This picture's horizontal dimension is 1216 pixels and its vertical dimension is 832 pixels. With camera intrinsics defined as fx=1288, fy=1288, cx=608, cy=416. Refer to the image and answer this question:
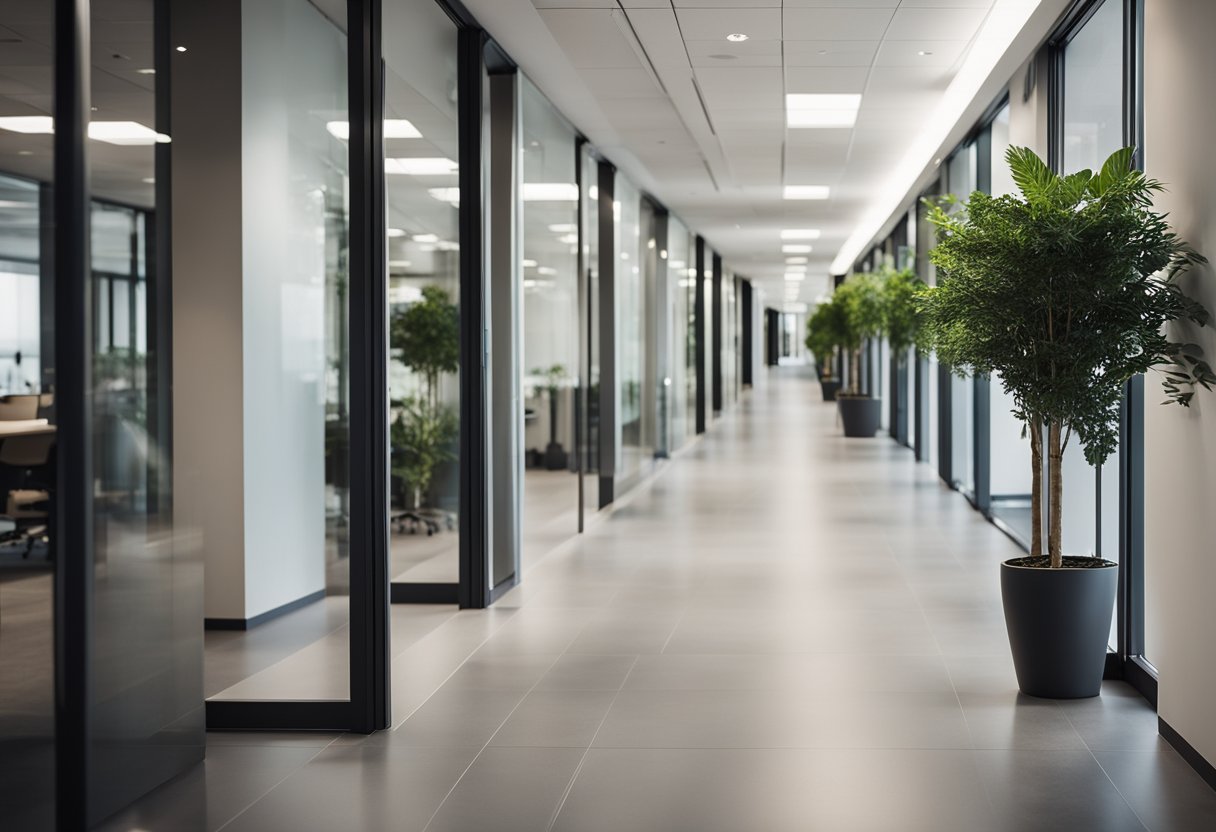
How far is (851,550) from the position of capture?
9719 millimetres

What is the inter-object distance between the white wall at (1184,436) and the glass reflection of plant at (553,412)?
7.86 meters

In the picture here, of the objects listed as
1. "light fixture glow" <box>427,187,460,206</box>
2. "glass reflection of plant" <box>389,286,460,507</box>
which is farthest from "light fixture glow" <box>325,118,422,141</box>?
"glass reflection of plant" <box>389,286,460,507</box>

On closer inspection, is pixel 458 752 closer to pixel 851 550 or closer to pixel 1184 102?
pixel 1184 102

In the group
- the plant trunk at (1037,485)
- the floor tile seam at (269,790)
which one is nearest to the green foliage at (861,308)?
the plant trunk at (1037,485)

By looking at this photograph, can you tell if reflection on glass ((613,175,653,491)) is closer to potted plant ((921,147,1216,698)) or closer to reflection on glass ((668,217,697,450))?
reflection on glass ((668,217,697,450))

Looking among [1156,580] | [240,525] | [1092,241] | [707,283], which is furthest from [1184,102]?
[707,283]

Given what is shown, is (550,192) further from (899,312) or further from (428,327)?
A: (899,312)

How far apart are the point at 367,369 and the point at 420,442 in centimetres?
285

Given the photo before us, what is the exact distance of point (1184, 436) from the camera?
4.66m

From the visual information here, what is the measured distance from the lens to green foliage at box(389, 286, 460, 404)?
25.1ft

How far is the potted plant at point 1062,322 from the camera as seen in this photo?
490 centimetres

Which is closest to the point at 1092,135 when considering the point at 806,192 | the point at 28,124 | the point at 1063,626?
the point at 1063,626

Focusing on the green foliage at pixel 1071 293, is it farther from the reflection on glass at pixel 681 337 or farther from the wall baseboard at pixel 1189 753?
the reflection on glass at pixel 681 337

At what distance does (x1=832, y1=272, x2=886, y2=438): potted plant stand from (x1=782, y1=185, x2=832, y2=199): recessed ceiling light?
2314mm
